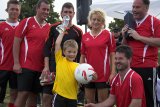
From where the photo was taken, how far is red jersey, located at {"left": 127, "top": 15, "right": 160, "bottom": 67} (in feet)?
16.8

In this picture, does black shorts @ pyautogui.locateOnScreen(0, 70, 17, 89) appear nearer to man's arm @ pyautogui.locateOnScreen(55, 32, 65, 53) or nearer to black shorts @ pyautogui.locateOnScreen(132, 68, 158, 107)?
man's arm @ pyautogui.locateOnScreen(55, 32, 65, 53)

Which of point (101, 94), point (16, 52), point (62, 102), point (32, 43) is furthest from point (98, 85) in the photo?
point (16, 52)

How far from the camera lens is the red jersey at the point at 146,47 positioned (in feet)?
16.8

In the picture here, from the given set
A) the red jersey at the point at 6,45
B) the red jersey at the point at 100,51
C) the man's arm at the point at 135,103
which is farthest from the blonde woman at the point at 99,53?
the red jersey at the point at 6,45

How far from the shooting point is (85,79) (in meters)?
5.16

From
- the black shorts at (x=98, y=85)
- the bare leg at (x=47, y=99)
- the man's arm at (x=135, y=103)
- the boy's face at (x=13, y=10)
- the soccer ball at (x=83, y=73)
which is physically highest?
the boy's face at (x=13, y=10)

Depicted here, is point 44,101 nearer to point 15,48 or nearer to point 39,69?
point 39,69

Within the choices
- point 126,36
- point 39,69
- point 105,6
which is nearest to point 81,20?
point 105,6

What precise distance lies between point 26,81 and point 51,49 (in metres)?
0.71

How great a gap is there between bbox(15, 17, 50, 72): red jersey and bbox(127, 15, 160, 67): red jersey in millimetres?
1719

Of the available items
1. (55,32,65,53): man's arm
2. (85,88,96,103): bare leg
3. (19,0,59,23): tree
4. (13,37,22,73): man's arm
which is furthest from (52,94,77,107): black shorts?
(19,0,59,23): tree

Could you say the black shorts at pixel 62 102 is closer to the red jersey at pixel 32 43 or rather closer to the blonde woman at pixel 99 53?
the blonde woman at pixel 99 53

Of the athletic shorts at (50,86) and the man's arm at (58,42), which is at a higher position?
the man's arm at (58,42)

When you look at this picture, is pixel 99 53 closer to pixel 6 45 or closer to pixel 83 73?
pixel 83 73
